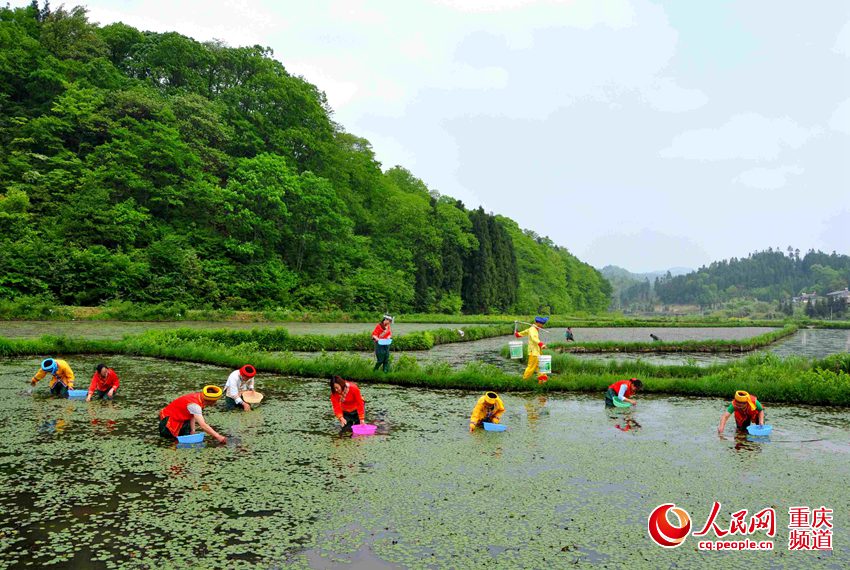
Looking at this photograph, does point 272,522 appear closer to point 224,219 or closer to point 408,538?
point 408,538

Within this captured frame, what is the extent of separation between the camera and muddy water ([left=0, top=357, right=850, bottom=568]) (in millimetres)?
4066

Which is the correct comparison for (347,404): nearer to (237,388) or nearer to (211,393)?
(211,393)

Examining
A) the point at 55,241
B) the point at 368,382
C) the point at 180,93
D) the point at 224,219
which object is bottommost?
the point at 368,382

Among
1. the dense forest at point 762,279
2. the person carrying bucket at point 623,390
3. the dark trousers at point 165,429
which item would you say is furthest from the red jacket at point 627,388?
the dense forest at point 762,279

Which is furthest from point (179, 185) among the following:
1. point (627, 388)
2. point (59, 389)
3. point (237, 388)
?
point (627, 388)

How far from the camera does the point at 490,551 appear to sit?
410 cm

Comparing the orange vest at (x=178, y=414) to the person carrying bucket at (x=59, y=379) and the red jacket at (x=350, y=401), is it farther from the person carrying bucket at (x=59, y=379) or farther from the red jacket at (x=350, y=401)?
the person carrying bucket at (x=59, y=379)

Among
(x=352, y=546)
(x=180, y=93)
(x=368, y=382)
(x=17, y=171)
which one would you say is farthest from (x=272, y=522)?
(x=180, y=93)

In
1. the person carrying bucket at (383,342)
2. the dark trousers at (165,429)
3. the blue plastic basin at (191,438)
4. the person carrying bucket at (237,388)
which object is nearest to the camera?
the blue plastic basin at (191,438)

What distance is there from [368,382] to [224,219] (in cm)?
2939

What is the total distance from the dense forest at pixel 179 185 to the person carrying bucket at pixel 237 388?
2318 cm

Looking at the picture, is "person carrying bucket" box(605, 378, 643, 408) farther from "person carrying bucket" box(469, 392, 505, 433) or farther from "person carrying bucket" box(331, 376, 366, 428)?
"person carrying bucket" box(331, 376, 366, 428)

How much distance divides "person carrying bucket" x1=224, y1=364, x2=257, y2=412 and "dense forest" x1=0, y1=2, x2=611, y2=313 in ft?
76.0

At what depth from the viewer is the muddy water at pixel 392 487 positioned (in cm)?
407
